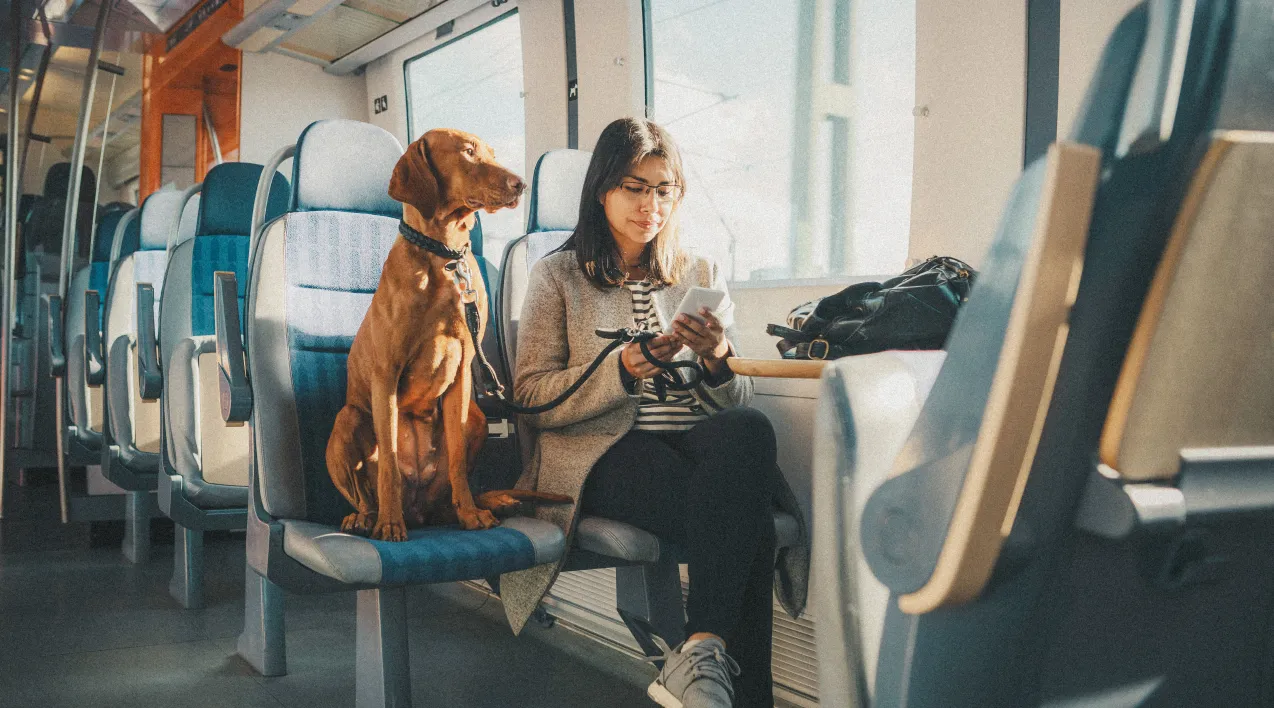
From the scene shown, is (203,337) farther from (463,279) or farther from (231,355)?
(463,279)

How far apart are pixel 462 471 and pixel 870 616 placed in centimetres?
129

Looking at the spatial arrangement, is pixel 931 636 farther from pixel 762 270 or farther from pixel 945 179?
pixel 762 270

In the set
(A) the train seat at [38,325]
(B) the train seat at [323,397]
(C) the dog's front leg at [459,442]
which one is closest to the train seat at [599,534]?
(B) the train seat at [323,397]

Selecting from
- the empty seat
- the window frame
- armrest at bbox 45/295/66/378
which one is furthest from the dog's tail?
armrest at bbox 45/295/66/378

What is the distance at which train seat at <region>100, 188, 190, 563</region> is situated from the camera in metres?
3.38

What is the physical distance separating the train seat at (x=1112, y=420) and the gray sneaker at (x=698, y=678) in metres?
0.87

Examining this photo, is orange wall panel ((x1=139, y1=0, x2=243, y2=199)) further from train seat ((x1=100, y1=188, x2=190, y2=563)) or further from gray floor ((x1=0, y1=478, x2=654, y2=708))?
gray floor ((x1=0, y1=478, x2=654, y2=708))

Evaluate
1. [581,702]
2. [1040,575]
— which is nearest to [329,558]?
[581,702]

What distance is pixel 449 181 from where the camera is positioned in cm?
182

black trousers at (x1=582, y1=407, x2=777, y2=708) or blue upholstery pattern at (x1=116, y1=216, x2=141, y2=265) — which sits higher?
blue upholstery pattern at (x1=116, y1=216, x2=141, y2=265)

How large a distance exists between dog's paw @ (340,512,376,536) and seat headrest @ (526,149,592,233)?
863 mm

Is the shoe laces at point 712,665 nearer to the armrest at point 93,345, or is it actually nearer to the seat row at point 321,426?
the seat row at point 321,426

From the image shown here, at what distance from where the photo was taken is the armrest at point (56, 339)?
4105mm

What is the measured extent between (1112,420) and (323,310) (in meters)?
1.63
